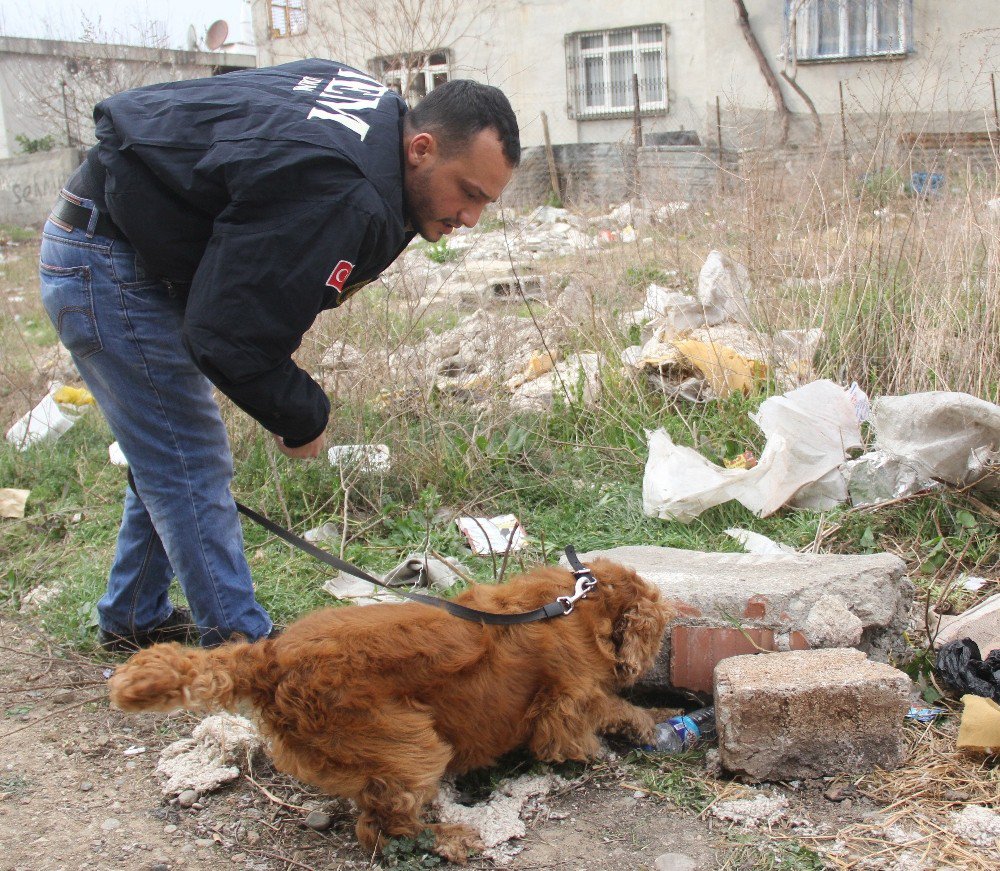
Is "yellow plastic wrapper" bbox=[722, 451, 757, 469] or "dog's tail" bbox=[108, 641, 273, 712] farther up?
"dog's tail" bbox=[108, 641, 273, 712]

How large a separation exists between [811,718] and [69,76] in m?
20.1

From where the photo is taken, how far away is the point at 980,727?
2670 millimetres

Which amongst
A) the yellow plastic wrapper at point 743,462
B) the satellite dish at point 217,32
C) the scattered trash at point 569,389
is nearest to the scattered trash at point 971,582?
the yellow plastic wrapper at point 743,462

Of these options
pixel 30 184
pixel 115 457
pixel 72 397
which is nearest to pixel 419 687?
pixel 115 457

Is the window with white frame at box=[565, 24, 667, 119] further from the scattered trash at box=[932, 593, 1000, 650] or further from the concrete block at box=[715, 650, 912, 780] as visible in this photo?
the concrete block at box=[715, 650, 912, 780]

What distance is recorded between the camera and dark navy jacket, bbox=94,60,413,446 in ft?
7.84

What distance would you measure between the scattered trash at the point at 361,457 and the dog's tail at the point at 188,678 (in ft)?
7.76

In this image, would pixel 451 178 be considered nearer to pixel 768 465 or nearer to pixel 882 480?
pixel 768 465

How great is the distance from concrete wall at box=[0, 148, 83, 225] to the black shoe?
16.9 metres

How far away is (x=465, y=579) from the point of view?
361 centimetres

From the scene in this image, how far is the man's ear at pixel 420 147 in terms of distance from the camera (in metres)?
2.64

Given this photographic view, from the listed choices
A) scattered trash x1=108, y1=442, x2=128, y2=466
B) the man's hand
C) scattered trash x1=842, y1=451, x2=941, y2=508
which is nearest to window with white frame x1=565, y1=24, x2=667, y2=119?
scattered trash x1=108, y1=442, x2=128, y2=466

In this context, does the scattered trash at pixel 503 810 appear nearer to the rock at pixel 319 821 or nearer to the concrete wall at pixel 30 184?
the rock at pixel 319 821

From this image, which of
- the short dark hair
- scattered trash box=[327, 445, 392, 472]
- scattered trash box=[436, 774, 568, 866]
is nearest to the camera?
scattered trash box=[436, 774, 568, 866]
